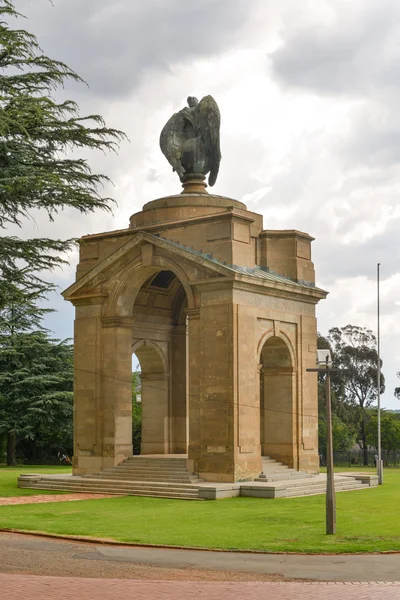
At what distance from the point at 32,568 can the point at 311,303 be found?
20732mm

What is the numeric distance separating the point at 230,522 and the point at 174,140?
683 inches

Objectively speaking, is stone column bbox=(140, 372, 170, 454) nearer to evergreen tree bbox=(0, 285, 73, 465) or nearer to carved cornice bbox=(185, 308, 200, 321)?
carved cornice bbox=(185, 308, 200, 321)

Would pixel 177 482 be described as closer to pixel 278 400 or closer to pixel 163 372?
pixel 278 400

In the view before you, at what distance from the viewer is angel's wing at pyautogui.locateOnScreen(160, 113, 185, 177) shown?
34719mm

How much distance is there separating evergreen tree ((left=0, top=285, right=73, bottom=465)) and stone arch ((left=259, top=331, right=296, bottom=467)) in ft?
64.9

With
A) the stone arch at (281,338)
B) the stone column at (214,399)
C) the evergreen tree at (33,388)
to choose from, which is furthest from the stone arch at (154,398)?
the evergreen tree at (33,388)

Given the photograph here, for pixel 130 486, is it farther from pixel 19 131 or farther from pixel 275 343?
pixel 19 131

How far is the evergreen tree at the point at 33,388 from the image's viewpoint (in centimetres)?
5128

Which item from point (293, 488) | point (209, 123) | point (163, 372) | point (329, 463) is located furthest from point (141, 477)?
point (209, 123)

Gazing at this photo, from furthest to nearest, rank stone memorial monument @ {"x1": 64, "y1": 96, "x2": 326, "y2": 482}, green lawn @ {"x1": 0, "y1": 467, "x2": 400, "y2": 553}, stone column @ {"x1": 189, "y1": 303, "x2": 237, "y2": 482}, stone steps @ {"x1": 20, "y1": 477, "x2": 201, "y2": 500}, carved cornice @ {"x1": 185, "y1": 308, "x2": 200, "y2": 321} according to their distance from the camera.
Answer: carved cornice @ {"x1": 185, "y1": 308, "x2": 200, "y2": 321}, stone memorial monument @ {"x1": 64, "y1": 96, "x2": 326, "y2": 482}, stone column @ {"x1": 189, "y1": 303, "x2": 237, "y2": 482}, stone steps @ {"x1": 20, "y1": 477, "x2": 201, "y2": 500}, green lawn @ {"x1": 0, "y1": 467, "x2": 400, "y2": 553}

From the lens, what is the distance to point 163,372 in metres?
36.7

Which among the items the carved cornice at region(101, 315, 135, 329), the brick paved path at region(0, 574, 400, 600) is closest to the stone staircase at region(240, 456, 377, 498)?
the carved cornice at region(101, 315, 135, 329)

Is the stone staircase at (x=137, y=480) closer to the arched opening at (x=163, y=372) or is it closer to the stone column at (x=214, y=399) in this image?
the stone column at (x=214, y=399)

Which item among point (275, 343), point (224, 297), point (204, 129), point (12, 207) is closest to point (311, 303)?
point (275, 343)
